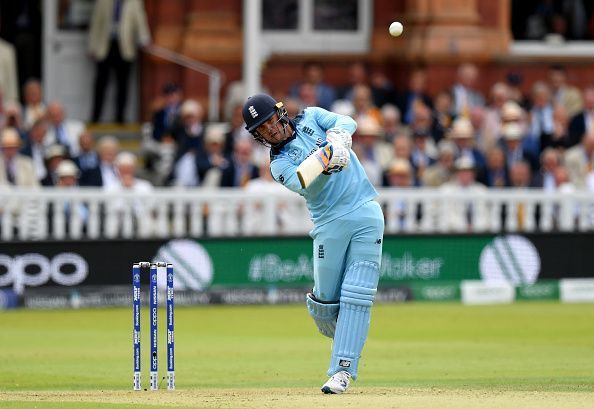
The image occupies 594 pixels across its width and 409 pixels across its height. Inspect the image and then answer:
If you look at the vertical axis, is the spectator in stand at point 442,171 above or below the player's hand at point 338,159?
below

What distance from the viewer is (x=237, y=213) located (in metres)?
18.5

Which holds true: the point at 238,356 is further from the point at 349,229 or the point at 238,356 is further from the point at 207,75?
the point at 207,75

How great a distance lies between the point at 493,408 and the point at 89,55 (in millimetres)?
14612

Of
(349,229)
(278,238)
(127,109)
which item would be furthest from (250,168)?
(349,229)

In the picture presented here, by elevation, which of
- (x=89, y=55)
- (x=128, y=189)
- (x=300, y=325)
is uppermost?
(x=89, y=55)

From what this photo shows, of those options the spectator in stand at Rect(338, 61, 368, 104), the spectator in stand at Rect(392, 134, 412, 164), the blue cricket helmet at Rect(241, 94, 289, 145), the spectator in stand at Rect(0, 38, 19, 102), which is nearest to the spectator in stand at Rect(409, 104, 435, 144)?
the spectator in stand at Rect(392, 134, 412, 164)

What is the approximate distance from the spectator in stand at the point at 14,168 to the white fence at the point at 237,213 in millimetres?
507

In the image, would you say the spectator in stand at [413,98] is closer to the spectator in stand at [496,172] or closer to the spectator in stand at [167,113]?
the spectator in stand at [496,172]

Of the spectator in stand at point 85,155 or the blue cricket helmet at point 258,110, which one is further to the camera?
the spectator in stand at point 85,155

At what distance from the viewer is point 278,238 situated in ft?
60.0

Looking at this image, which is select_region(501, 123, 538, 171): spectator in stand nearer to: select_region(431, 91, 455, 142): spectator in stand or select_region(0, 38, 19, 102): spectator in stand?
select_region(431, 91, 455, 142): spectator in stand

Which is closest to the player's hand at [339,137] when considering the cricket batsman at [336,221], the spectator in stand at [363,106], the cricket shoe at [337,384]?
the cricket batsman at [336,221]

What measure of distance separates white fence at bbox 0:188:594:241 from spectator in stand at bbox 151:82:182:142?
2.11m

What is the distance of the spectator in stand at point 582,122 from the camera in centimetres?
2080
